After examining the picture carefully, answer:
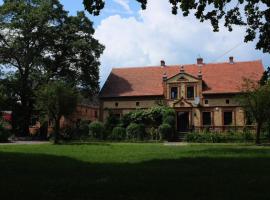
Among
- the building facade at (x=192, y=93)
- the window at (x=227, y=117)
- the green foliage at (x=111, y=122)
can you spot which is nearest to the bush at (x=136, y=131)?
the green foliage at (x=111, y=122)

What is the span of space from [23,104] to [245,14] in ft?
137

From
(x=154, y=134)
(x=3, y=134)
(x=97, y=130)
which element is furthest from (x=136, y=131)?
(x=3, y=134)

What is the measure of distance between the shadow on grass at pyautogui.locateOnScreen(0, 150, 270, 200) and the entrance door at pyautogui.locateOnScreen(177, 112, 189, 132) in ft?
119

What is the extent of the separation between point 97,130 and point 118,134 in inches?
83.5

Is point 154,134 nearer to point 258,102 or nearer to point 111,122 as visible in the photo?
point 111,122

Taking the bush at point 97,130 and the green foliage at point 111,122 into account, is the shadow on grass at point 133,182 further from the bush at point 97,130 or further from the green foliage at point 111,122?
the green foliage at point 111,122

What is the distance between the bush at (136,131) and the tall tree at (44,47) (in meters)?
11.7

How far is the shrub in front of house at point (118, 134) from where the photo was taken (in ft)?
149

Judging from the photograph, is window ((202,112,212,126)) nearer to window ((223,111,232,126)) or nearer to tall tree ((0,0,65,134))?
window ((223,111,232,126))

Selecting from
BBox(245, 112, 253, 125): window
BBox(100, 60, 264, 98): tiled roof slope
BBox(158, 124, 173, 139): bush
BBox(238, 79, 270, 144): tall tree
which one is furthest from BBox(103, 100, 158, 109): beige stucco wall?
BBox(238, 79, 270, 144): tall tree

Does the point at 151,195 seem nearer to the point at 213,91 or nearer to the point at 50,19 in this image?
the point at 213,91

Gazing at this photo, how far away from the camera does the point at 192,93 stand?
51000 millimetres

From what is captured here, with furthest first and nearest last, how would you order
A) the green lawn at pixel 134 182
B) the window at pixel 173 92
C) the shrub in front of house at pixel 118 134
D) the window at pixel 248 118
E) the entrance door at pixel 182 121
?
the window at pixel 173 92 < the entrance door at pixel 182 121 < the shrub in front of house at pixel 118 134 < the window at pixel 248 118 < the green lawn at pixel 134 182

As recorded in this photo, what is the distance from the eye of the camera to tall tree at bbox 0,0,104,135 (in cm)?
5306
